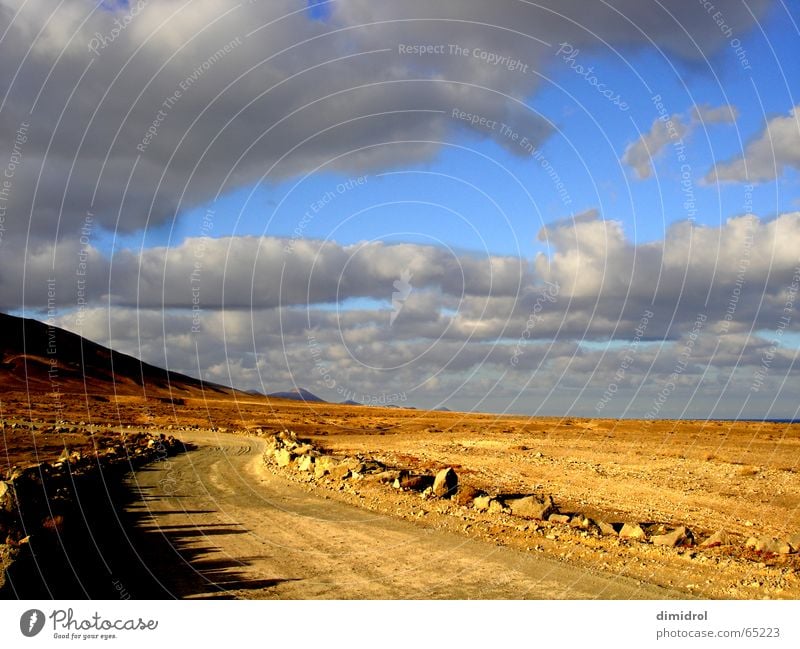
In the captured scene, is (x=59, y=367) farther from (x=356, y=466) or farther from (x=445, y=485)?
(x=445, y=485)

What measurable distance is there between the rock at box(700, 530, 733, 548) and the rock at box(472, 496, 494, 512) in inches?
266

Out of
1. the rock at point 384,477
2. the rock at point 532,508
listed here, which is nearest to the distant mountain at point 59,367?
the rock at point 384,477

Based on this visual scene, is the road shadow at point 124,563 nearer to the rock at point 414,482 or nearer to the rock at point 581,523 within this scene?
the rock at point 414,482

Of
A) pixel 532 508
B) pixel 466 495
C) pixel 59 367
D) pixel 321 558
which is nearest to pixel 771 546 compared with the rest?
pixel 532 508

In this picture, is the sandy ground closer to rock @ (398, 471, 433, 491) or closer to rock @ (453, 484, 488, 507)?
rock @ (398, 471, 433, 491)

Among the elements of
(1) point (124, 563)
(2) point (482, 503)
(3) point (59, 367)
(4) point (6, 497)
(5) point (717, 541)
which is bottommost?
(1) point (124, 563)

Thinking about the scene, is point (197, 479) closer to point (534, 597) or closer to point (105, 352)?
point (534, 597)

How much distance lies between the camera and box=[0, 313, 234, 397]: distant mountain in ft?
435

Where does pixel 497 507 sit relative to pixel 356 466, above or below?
below

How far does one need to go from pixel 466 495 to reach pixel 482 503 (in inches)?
67.8

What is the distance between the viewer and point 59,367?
152625mm

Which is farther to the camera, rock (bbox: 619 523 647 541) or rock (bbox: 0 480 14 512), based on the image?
rock (bbox: 619 523 647 541)

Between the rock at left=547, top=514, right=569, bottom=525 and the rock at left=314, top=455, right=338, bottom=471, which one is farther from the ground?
the rock at left=314, top=455, right=338, bottom=471

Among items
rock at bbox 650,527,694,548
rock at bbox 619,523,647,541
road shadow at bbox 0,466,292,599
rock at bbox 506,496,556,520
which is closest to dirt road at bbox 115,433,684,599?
road shadow at bbox 0,466,292,599
